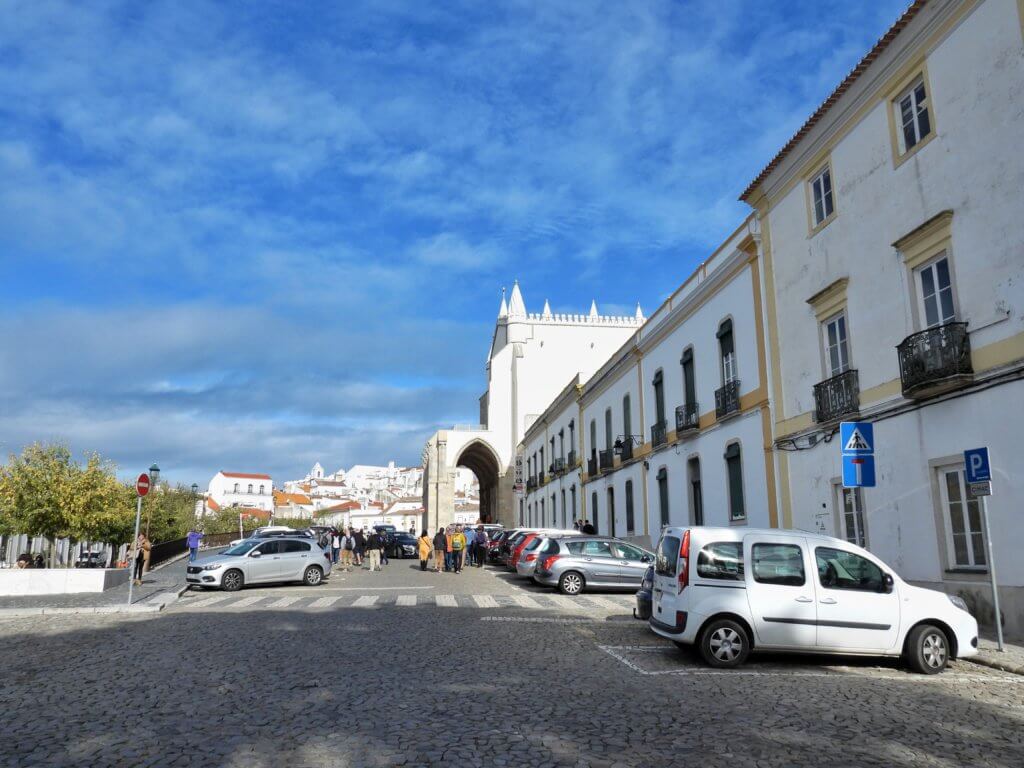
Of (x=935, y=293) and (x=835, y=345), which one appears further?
(x=835, y=345)

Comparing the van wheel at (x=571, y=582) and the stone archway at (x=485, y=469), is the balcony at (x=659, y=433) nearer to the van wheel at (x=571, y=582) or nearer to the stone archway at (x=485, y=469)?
the van wheel at (x=571, y=582)

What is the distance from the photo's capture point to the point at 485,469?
79188 millimetres

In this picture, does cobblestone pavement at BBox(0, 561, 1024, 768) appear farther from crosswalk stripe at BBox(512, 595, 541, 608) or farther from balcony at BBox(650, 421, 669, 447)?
balcony at BBox(650, 421, 669, 447)

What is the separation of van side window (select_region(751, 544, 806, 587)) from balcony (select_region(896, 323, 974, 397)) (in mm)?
4720

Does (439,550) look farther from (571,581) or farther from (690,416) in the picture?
(571,581)

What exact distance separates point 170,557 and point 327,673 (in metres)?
31.4

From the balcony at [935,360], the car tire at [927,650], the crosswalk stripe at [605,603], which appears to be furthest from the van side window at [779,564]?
the crosswalk stripe at [605,603]

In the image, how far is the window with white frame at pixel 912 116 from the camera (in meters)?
13.6

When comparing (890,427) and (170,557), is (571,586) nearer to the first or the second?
(890,427)

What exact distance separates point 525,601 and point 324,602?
14.3 feet

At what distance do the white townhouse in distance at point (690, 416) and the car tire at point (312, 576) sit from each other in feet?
36.4

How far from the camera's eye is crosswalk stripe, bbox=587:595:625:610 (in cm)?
1647

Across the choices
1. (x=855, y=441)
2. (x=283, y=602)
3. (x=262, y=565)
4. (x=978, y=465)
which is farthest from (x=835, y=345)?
(x=262, y=565)

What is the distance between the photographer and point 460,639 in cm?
1128
